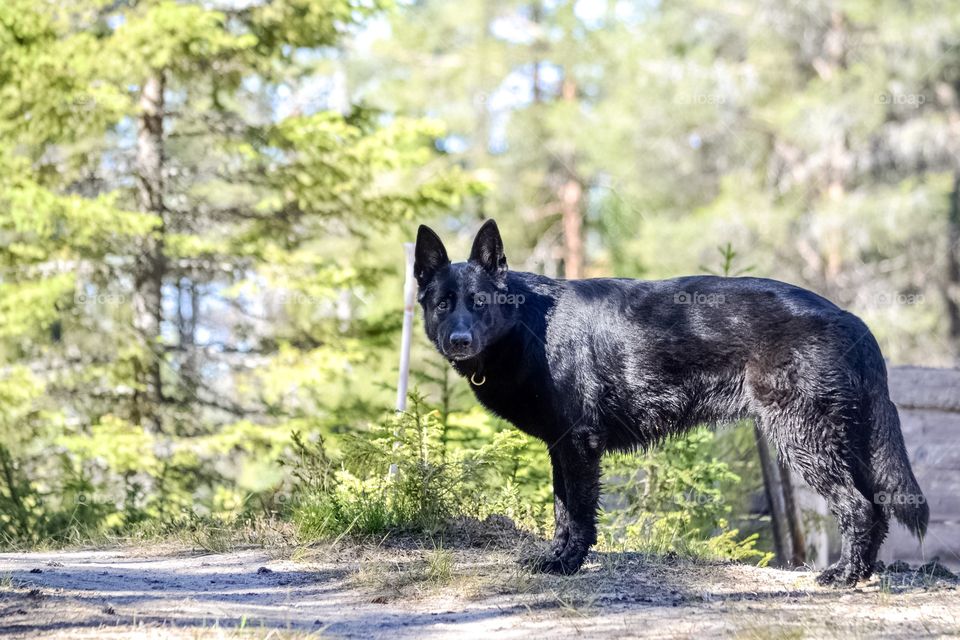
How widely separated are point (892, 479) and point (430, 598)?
2.59 metres

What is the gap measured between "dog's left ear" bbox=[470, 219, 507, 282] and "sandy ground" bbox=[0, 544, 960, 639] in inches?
65.3

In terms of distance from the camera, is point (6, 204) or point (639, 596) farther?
point (6, 204)

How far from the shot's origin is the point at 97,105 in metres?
10.4

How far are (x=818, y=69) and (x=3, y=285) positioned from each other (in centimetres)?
1801

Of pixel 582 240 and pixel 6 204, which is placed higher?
pixel 582 240

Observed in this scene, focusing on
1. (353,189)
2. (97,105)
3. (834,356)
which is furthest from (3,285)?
(834,356)

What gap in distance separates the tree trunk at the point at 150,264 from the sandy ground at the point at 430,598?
4897 millimetres

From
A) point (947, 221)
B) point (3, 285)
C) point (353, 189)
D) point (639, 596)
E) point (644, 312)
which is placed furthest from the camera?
point (947, 221)

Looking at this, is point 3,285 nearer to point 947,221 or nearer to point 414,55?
point 414,55

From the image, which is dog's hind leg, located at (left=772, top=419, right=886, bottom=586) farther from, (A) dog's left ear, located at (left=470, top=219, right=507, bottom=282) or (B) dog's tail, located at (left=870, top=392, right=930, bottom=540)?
(A) dog's left ear, located at (left=470, top=219, right=507, bottom=282)

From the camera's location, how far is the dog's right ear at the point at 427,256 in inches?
228

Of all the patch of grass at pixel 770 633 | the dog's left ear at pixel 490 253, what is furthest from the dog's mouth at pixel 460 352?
the patch of grass at pixel 770 633

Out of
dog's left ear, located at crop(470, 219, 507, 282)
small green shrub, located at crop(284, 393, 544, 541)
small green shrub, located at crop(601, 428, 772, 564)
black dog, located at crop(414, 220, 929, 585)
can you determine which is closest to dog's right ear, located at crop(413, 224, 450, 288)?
black dog, located at crop(414, 220, 929, 585)

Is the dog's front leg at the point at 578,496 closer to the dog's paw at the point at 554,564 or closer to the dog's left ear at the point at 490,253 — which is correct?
the dog's paw at the point at 554,564
